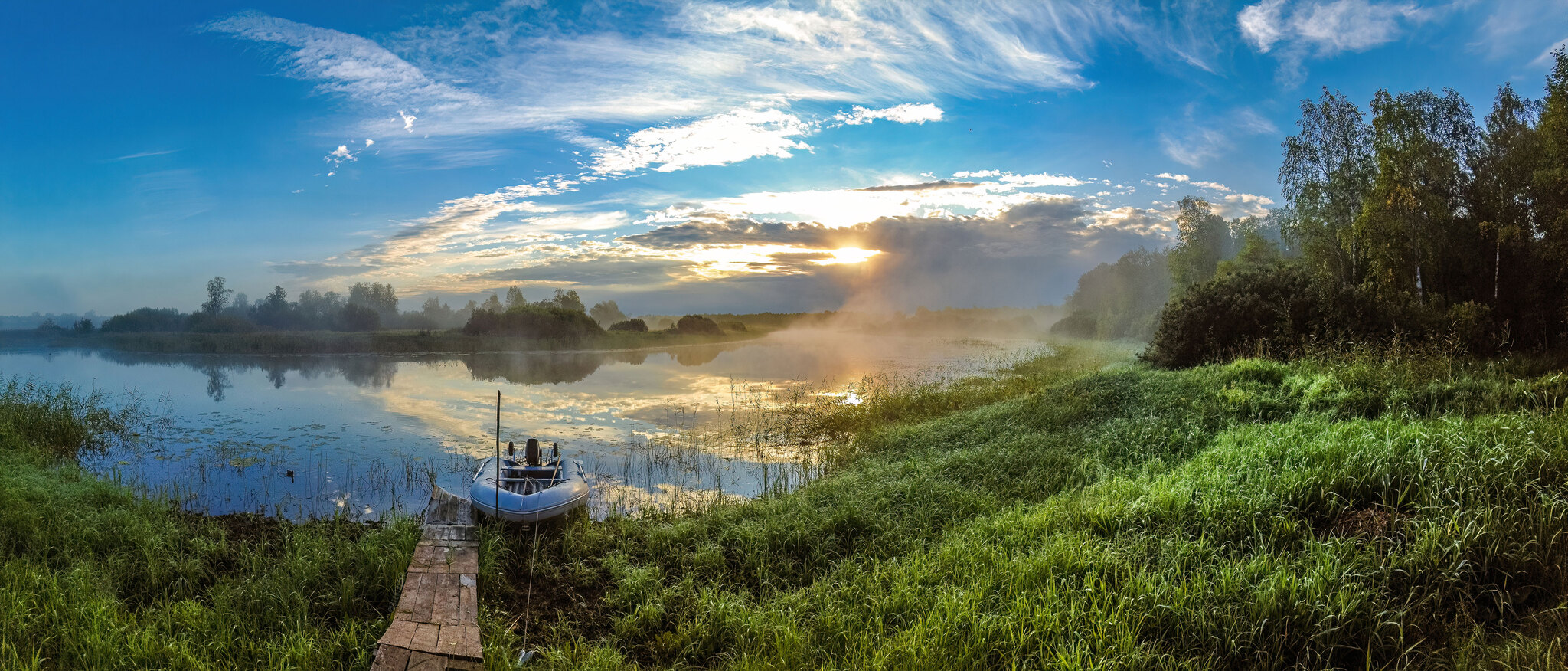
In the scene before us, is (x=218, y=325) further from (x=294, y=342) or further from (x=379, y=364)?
(x=379, y=364)

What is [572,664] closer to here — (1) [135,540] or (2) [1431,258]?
(1) [135,540]

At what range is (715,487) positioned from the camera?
12.3 m

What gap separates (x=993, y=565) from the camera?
249 inches

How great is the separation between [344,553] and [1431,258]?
93.3ft

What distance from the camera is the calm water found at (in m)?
12.3

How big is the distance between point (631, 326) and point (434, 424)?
4578cm

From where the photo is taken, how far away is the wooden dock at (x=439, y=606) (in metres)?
5.57

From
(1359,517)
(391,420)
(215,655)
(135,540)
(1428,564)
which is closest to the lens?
(1428,564)

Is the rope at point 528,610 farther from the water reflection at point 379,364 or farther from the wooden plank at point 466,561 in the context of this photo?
the water reflection at point 379,364

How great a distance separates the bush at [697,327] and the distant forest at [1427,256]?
50.3 metres

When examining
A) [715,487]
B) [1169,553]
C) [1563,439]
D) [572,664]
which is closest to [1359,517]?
[1169,553]

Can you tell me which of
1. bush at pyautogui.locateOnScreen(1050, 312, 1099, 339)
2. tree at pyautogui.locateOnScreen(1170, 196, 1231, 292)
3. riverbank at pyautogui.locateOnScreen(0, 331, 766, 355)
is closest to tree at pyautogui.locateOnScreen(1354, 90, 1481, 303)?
tree at pyautogui.locateOnScreen(1170, 196, 1231, 292)

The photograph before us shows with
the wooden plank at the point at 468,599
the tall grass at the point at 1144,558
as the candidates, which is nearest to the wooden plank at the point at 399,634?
the wooden plank at the point at 468,599

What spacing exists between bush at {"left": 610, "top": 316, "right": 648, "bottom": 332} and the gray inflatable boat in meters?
52.0
